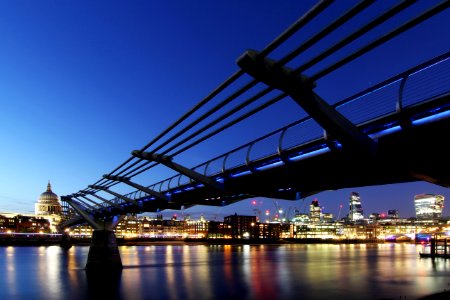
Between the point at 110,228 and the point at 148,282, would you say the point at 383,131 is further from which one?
the point at 110,228

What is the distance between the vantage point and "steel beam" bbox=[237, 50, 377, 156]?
11453mm

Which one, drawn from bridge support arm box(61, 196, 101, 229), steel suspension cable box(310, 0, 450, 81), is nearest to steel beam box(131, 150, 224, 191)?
steel suspension cable box(310, 0, 450, 81)

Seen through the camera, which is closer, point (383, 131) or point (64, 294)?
point (383, 131)

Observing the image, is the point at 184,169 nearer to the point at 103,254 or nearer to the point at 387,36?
the point at 387,36

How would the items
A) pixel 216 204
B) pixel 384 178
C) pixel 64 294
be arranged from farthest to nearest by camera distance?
pixel 64 294 → pixel 216 204 → pixel 384 178

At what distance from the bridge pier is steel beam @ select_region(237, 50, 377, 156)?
160 feet

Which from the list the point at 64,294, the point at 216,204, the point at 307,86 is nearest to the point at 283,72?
the point at 307,86

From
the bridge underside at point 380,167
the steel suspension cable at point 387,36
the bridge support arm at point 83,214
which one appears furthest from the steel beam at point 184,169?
the bridge support arm at point 83,214

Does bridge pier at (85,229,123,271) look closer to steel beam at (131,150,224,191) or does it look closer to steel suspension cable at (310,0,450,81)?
steel beam at (131,150,224,191)

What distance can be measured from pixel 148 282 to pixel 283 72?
3788 centimetres

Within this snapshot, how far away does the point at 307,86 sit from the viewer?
39.7 feet

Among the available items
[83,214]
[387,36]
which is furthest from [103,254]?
[387,36]

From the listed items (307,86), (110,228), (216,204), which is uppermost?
(307,86)

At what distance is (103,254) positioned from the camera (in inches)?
2282
